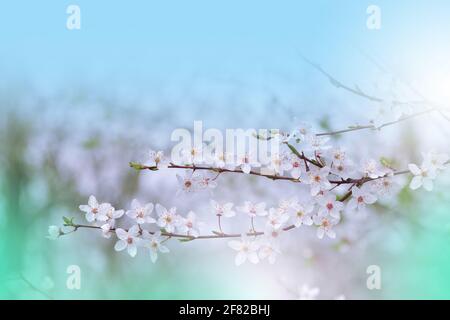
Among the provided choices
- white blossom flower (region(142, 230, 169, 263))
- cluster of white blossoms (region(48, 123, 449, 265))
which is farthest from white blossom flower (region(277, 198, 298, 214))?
white blossom flower (region(142, 230, 169, 263))

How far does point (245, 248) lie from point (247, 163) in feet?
0.49

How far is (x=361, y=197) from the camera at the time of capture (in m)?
0.84

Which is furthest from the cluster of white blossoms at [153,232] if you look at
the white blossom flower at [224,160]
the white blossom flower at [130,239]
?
the white blossom flower at [224,160]

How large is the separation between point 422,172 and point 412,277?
81 cm

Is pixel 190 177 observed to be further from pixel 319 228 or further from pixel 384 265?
pixel 384 265

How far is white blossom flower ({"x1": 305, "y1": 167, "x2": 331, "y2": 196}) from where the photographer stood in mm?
806

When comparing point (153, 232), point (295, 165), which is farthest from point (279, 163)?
point (153, 232)

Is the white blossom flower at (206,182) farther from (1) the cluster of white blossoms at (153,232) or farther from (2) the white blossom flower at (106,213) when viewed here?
(2) the white blossom flower at (106,213)

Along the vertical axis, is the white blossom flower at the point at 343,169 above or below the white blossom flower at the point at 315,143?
below

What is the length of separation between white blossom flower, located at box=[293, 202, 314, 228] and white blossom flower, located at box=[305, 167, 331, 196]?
0.13 feet

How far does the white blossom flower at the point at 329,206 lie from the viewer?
84 centimetres

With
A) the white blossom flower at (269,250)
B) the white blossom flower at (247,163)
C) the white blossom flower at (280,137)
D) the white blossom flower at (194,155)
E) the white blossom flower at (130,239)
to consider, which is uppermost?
the white blossom flower at (280,137)
